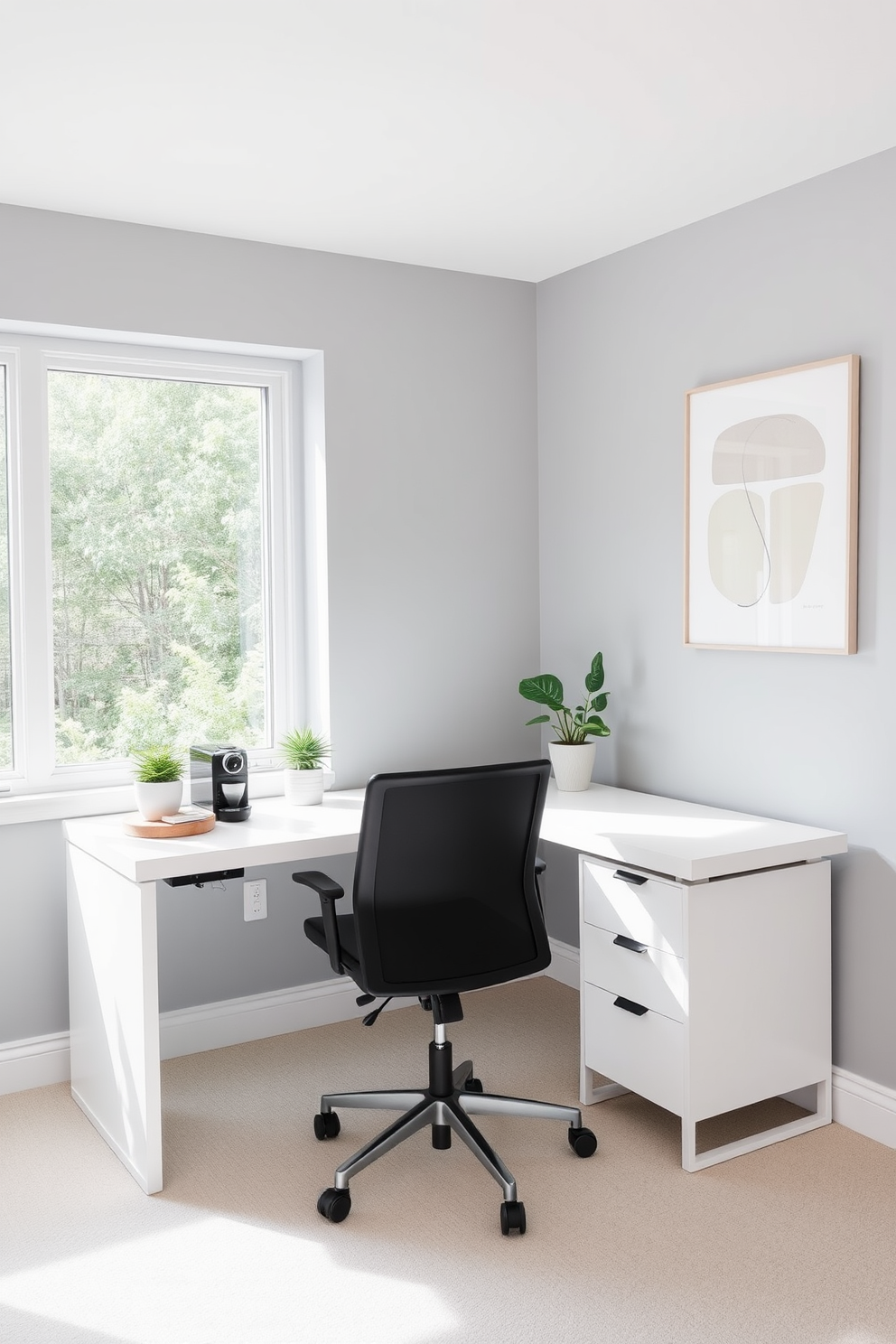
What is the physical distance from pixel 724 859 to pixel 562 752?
0.97 meters

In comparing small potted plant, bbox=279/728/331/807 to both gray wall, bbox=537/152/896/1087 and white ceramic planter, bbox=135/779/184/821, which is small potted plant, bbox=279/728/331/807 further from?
gray wall, bbox=537/152/896/1087

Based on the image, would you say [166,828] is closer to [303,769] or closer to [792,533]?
[303,769]

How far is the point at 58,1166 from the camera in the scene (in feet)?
8.85

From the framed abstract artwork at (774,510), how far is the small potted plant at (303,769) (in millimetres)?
1173

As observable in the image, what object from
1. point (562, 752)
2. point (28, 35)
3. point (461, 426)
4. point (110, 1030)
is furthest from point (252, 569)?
point (28, 35)

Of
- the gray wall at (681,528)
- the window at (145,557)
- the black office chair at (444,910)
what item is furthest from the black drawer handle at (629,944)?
the window at (145,557)

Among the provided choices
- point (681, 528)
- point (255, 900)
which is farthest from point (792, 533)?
point (255, 900)

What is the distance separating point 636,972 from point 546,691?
1.11 metres

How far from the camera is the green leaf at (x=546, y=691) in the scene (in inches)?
142

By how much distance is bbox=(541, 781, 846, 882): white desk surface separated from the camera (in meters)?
2.62

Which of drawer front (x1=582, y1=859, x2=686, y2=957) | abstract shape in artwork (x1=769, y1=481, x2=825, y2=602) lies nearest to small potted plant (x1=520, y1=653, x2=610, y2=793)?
drawer front (x1=582, y1=859, x2=686, y2=957)

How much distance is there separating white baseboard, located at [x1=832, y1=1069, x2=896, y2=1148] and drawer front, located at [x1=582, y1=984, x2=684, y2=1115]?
0.52 metres

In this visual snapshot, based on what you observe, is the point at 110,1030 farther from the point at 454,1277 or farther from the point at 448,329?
the point at 448,329

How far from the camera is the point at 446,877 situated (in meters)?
2.50
